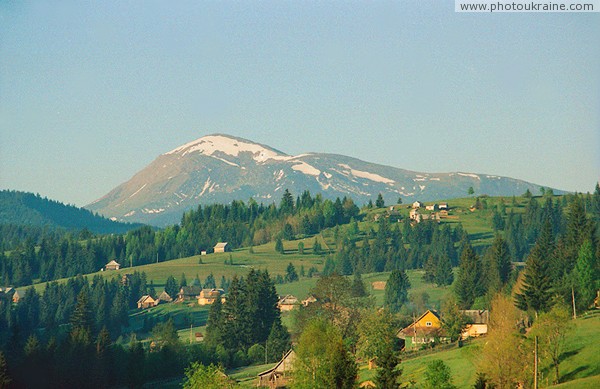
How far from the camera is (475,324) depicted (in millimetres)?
117375

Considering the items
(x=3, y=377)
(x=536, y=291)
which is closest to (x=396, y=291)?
(x=536, y=291)

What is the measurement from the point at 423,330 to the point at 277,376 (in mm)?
23849

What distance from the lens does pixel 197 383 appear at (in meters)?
73.8

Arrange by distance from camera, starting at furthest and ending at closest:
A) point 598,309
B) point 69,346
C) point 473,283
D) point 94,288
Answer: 1. point 94,288
2. point 473,283
3. point 69,346
4. point 598,309

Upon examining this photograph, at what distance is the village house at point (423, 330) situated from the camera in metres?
116

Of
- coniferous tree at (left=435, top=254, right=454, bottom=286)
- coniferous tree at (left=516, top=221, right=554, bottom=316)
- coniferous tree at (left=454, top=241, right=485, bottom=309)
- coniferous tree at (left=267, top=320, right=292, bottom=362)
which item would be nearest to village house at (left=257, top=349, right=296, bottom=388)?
coniferous tree at (left=267, top=320, right=292, bottom=362)

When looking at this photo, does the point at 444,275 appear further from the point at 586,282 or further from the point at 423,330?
the point at 586,282

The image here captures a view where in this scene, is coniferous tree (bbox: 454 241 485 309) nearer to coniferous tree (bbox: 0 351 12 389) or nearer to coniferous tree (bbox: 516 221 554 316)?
coniferous tree (bbox: 516 221 554 316)

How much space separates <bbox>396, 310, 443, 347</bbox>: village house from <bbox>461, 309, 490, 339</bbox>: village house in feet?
9.52

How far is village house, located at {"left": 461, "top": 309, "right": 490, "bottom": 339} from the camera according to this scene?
115 metres

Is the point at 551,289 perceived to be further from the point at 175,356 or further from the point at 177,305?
the point at 177,305

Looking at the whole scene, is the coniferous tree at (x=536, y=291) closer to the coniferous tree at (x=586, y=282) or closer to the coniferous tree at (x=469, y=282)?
the coniferous tree at (x=586, y=282)

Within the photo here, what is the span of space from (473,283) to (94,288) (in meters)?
84.2

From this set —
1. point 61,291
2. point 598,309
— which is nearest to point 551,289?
point 598,309
